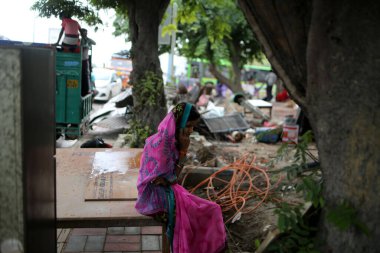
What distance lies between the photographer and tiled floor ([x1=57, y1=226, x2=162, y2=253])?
423cm

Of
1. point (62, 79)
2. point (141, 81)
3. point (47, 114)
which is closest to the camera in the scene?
point (47, 114)

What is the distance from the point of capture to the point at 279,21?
2.67m

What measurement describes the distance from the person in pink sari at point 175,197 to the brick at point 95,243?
1056 mm

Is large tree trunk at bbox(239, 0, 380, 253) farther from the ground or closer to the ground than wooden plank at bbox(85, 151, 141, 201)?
farther from the ground

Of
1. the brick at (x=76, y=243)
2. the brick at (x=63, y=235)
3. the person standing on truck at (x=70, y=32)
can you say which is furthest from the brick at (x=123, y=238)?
Answer: the person standing on truck at (x=70, y=32)

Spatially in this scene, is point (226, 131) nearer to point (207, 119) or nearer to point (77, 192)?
point (207, 119)

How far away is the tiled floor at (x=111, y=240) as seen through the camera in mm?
4227

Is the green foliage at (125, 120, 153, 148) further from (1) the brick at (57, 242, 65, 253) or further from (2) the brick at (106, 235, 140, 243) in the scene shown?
(1) the brick at (57, 242, 65, 253)

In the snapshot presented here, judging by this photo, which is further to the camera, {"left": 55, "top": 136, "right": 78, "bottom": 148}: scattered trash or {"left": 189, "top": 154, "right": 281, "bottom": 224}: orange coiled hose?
{"left": 55, "top": 136, "right": 78, "bottom": 148}: scattered trash

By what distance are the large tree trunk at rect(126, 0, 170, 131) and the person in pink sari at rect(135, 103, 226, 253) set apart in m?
4.01

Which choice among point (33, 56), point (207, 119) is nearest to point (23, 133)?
point (33, 56)

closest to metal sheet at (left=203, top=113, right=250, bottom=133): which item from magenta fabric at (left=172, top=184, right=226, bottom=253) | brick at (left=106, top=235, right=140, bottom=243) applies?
brick at (left=106, top=235, right=140, bottom=243)

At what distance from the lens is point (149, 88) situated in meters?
7.39

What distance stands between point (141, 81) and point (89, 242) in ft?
12.0
